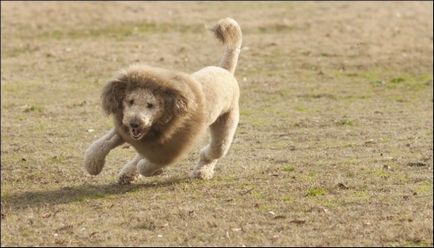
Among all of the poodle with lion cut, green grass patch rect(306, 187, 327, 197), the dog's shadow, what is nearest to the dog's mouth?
the poodle with lion cut

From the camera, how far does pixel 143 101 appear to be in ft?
23.9

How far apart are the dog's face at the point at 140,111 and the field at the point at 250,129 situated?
71 centimetres

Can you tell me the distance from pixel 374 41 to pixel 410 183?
12120mm

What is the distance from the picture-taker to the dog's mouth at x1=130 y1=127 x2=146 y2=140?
7.21 meters

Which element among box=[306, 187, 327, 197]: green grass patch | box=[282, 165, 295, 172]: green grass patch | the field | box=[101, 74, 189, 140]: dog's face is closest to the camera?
the field

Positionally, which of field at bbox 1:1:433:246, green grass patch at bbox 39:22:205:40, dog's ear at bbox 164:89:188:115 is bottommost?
green grass patch at bbox 39:22:205:40

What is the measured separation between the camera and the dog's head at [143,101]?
7.29m

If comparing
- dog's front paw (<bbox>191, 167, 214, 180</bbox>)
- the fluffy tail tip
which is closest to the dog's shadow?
dog's front paw (<bbox>191, 167, 214, 180</bbox>)

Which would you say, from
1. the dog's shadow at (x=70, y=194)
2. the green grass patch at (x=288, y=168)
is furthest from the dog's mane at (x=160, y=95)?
the green grass patch at (x=288, y=168)

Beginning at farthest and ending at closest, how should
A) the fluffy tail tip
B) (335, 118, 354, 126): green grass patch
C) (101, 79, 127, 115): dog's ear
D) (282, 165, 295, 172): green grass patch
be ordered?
(335, 118, 354, 126): green grass patch
the fluffy tail tip
(282, 165, 295, 172): green grass patch
(101, 79, 127, 115): dog's ear

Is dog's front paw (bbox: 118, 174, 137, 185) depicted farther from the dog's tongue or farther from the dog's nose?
the dog's nose

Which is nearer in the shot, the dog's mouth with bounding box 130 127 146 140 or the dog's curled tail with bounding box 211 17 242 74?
the dog's mouth with bounding box 130 127 146 140

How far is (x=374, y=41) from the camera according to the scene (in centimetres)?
2017

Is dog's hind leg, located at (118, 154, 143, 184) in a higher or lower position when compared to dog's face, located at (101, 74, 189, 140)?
lower
